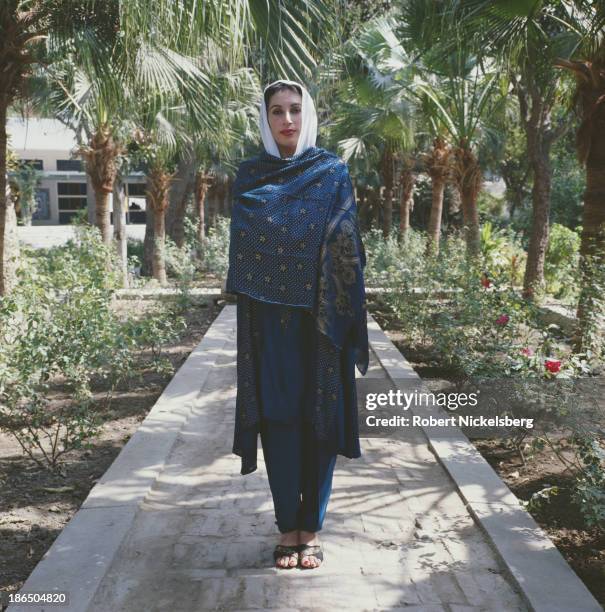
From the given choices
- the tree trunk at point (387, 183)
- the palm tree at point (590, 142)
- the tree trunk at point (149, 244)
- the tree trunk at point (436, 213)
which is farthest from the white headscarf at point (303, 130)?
the tree trunk at point (387, 183)

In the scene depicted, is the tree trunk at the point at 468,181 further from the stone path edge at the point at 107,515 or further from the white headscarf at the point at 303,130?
the white headscarf at the point at 303,130

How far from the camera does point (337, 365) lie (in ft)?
9.17

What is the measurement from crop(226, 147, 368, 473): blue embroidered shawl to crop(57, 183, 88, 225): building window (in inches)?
1583

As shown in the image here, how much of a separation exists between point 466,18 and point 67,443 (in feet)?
12.6

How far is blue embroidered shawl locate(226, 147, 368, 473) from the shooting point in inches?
108

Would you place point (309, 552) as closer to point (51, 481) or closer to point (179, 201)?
point (51, 481)

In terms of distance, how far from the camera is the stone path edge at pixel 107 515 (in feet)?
8.76

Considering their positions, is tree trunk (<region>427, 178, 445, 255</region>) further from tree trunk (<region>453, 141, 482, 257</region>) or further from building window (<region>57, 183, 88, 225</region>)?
building window (<region>57, 183, 88, 225</region>)

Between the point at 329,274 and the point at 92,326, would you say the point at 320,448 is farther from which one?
the point at 92,326

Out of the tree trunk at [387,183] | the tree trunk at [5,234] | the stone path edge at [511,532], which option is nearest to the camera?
the stone path edge at [511,532]

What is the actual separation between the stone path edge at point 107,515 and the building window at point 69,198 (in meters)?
38.0

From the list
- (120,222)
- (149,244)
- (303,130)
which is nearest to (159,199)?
(120,222)

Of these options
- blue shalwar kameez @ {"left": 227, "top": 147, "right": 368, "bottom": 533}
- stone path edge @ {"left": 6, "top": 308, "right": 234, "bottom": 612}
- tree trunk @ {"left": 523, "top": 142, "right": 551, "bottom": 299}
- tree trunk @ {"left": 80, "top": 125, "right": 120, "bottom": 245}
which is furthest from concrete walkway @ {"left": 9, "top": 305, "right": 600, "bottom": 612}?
tree trunk @ {"left": 80, "top": 125, "right": 120, "bottom": 245}

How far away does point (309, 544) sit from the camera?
2.90 m
